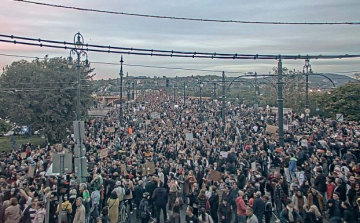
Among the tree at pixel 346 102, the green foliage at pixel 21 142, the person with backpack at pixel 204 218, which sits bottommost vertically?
the green foliage at pixel 21 142

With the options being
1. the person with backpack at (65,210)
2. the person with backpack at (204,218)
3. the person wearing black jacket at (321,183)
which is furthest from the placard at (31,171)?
the person wearing black jacket at (321,183)

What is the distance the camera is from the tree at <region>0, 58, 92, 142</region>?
31.7 meters

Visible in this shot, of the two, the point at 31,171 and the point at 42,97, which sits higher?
the point at 42,97

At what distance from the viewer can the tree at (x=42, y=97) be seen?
104 feet

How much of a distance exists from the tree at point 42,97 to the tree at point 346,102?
25189 millimetres

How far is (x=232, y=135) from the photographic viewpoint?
28453mm

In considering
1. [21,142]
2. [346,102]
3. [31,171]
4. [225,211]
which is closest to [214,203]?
[225,211]

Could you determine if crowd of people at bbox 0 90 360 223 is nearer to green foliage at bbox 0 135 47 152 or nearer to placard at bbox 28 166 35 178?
placard at bbox 28 166 35 178

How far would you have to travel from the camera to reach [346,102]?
4062 centimetres

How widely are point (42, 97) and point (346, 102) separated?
29554 mm

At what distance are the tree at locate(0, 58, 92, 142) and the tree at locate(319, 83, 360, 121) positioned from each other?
2519 centimetres

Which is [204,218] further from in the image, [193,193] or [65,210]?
[65,210]

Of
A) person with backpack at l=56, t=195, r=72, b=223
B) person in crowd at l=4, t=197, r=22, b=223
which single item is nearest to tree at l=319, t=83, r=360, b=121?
person with backpack at l=56, t=195, r=72, b=223

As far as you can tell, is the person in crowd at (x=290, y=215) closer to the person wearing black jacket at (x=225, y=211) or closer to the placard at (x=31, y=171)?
the person wearing black jacket at (x=225, y=211)
